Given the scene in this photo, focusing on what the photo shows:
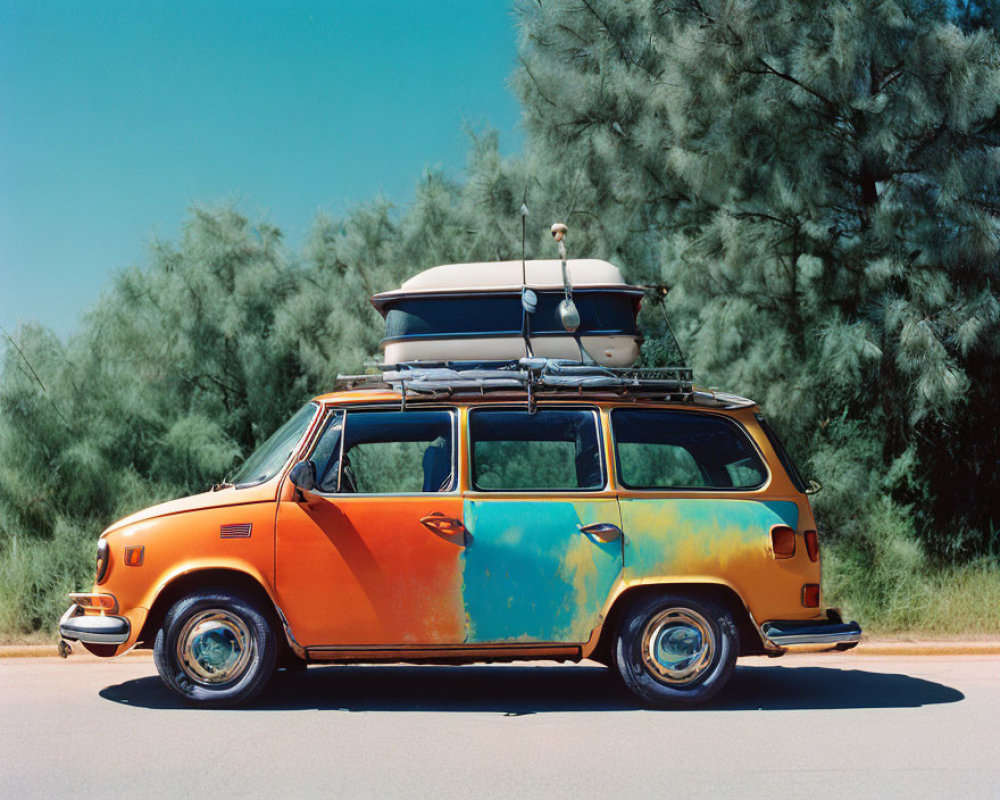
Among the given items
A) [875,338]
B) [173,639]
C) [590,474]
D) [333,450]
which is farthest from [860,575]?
[173,639]

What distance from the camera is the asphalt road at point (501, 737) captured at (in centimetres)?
596

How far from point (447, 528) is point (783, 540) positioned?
2.20m

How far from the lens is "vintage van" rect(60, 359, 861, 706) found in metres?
7.70

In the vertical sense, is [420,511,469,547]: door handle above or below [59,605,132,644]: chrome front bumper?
above

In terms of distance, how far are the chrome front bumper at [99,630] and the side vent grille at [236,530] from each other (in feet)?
2.71

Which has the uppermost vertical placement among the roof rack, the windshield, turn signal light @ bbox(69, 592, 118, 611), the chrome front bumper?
the roof rack

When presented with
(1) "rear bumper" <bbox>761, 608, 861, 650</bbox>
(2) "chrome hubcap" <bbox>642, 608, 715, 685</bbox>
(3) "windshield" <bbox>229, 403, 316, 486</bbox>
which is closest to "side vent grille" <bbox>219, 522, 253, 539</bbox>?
(3) "windshield" <bbox>229, 403, 316, 486</bbox>

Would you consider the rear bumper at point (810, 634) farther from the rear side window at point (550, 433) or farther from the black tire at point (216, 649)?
the black tire at point (216, 649)

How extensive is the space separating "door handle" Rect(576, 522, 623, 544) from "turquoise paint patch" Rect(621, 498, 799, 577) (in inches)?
3.3

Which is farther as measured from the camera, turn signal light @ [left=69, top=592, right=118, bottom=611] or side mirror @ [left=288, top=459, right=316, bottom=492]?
turn signal light @ [left=69, top=592, right=118, bottom=611]

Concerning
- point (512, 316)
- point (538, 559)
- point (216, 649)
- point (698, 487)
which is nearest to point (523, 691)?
point (538, 559)

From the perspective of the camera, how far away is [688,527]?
7887mm

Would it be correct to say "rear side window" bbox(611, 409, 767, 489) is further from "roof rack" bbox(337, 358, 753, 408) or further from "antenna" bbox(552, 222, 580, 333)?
"antenna" bbox(552, 222, 580, 333)

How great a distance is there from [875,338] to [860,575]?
244cm
